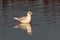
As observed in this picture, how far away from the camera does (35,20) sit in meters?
18.1

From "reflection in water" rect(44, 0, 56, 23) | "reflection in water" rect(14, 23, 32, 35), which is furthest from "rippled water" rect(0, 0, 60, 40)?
"reflection in water" rect(14, 23, 32, 35)

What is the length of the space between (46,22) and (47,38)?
3.27 m

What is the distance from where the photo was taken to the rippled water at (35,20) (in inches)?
586

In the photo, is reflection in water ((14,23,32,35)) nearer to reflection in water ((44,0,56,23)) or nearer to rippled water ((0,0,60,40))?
rippled water ((0,0,60,40))

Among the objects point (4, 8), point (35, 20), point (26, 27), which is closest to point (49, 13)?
point (35, 20)

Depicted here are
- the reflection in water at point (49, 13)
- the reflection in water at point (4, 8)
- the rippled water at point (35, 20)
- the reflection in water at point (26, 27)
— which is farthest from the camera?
the reflection in water at point (4, 8)

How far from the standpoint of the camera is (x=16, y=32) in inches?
615

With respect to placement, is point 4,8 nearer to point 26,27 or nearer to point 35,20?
point 35,20

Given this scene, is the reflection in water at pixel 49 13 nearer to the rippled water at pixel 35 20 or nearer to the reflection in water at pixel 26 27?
the rippled water at pixel 35 20

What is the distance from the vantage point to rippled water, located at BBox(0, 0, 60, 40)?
48.8ft

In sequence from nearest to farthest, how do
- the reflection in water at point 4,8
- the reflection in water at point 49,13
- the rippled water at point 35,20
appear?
the rippled water at point 35,20 < the reflection in water at point 49,13 < the reflection in water at point 4,8

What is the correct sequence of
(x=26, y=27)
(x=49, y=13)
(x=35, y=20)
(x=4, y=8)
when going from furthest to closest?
(x=4, y=8) < (x=49, y=13) < (x=35, y=20) < (x=26, y=27)

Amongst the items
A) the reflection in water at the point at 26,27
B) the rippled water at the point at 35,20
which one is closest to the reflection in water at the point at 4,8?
the rippled water at the point at 35,20

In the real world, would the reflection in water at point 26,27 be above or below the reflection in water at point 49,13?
above
